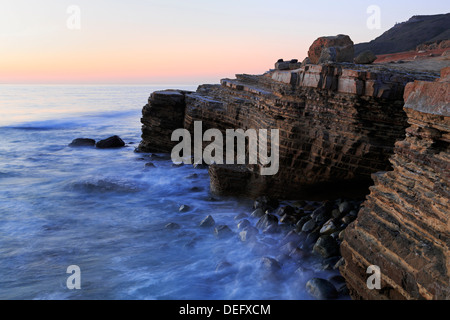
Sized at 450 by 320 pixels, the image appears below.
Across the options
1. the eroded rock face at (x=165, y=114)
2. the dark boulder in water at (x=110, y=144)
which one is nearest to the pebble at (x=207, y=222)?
the eroded rock face at (x=165, y=114)

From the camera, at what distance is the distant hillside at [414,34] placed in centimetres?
4031

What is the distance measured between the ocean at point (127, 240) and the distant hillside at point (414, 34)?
1498 inches

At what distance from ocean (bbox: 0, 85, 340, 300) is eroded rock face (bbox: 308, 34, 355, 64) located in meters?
5.83

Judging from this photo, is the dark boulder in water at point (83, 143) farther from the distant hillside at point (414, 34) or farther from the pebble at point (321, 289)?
the distant hillside at point (414, 34)

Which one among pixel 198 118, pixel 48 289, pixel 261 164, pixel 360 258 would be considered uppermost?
pixel 198 118

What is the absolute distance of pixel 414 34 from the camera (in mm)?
42500

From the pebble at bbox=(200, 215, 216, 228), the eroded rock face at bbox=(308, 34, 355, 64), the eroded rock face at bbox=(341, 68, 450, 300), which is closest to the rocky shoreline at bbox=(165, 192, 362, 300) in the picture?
the pebble at bbox=(200, 215, 216, 228)

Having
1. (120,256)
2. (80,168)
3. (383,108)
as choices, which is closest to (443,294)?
(383,108)

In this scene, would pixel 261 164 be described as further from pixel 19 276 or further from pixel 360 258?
pixel 19 276

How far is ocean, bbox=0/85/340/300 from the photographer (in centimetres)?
609

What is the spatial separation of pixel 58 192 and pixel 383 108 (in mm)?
10168

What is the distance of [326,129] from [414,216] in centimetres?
395

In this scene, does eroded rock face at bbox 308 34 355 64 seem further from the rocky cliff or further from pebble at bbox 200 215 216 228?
pebble at bbox 200 215 216 228

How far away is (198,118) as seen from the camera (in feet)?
48.2
